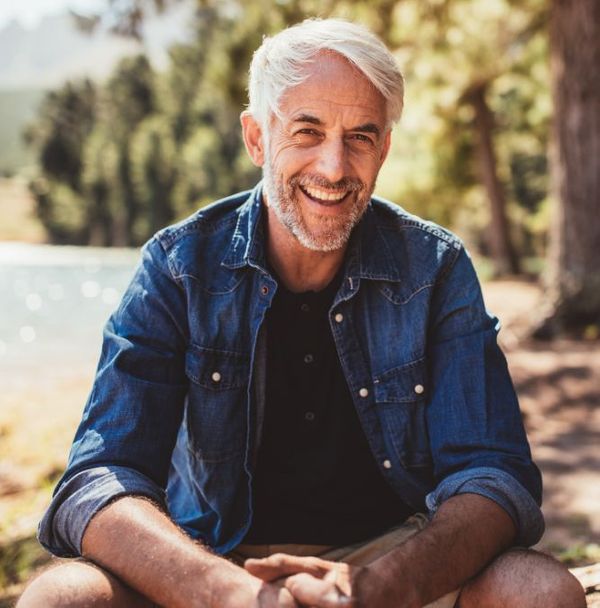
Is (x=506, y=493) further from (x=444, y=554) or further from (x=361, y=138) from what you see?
(x=361, y=138)

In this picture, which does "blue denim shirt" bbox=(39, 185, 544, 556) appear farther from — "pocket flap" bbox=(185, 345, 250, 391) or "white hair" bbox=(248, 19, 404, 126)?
"white hair" bbox=(248, 19, 404, 126)

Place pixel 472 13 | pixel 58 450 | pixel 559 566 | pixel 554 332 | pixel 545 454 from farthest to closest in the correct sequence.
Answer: pixel 472 13, pixel 554 332, pixel 58 450, pixel 545 454, pixel 559 566

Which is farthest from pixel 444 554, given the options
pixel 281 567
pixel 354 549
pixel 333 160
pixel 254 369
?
pixel 333 160

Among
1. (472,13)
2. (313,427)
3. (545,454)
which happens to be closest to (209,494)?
(313,427)

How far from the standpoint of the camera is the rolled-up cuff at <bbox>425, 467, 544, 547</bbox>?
1862mm

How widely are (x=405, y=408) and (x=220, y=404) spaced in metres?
0.53

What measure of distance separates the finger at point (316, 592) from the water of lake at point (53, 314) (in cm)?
404

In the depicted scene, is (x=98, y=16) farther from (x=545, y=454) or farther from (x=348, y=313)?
(x=348, y=313)

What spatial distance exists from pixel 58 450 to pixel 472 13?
7580 mm

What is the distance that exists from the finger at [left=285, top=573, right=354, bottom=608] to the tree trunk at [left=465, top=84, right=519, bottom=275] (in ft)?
61.4

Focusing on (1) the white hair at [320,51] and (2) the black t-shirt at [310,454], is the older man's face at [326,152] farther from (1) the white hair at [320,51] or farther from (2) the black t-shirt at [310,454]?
(2) the black t-shirt at [310,454]

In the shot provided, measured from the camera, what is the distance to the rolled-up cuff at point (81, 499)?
1818 mm

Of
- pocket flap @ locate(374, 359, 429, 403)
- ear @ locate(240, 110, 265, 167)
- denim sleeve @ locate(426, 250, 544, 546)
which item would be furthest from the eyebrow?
pocket flap @ locate(374, 359, 429, 403)

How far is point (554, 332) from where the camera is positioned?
835cm
